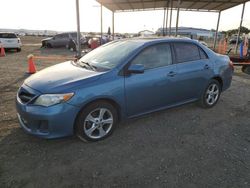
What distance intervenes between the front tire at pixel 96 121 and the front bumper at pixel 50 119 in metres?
0.14

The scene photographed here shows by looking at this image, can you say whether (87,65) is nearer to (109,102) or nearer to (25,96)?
(109,102)

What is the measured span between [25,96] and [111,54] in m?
1.68

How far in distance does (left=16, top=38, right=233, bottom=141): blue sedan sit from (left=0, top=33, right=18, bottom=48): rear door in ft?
50.4

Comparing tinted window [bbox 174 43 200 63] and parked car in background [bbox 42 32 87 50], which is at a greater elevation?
tinted window [bbox 174 43 200 63]

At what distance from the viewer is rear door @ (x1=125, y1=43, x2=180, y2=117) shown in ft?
12.8

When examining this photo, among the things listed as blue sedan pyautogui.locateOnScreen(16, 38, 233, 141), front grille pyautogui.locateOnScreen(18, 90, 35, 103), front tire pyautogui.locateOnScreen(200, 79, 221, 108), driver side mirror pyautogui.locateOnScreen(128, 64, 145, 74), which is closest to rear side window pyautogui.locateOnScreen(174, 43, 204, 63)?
blue sedan pyautogui.locateOnScreen(16, 38, 233, 141)

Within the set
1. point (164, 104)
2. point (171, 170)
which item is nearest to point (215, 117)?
point (164, 104)

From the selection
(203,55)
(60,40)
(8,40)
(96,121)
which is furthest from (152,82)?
(60,40)

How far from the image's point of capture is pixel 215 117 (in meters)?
4.87

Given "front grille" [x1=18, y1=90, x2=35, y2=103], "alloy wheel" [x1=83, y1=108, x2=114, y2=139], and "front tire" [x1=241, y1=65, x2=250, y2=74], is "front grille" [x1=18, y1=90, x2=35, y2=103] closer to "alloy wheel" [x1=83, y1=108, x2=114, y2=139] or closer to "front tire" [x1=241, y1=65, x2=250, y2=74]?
"alloy wheel" [x1=83, y1=108, x2=114, y2=139]

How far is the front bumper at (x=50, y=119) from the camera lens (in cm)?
325

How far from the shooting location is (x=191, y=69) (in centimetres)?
468

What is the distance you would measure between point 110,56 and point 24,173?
2378 millimetres

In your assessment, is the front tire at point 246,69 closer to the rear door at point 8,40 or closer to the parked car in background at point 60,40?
the rear door at point 8,40
